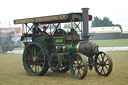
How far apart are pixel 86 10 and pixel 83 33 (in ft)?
2.65

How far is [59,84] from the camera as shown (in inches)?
280

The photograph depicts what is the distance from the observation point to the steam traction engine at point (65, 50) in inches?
322

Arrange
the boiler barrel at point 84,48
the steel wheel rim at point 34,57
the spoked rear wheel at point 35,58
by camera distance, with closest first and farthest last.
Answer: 1. the boiler barrel at point 84,48
2. the spoked rear wheel at point 35,58
3. the steel wheel rim at point 34,57

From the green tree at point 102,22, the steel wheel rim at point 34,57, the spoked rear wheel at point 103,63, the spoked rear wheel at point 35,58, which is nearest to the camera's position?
the spoked rear wheel at point 103,63

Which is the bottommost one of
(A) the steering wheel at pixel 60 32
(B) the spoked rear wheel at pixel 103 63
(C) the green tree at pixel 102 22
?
(B) the spoked rear wheel at pixel 103 63

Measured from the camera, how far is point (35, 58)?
9.24 m

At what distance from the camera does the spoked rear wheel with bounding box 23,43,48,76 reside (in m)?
8.95

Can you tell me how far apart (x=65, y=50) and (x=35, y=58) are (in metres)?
1.35

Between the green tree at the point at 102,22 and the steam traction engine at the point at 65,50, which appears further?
the green tree at the point at 102,22

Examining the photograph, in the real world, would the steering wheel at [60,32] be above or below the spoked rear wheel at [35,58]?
above

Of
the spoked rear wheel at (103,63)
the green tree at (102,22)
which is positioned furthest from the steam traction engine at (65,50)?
the green tree at (102,22)

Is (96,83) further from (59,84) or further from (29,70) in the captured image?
(29,70)

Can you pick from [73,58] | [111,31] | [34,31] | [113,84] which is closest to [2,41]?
[34,31]

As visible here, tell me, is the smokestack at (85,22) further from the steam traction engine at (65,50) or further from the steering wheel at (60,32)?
the steering wheel at (60,32)
